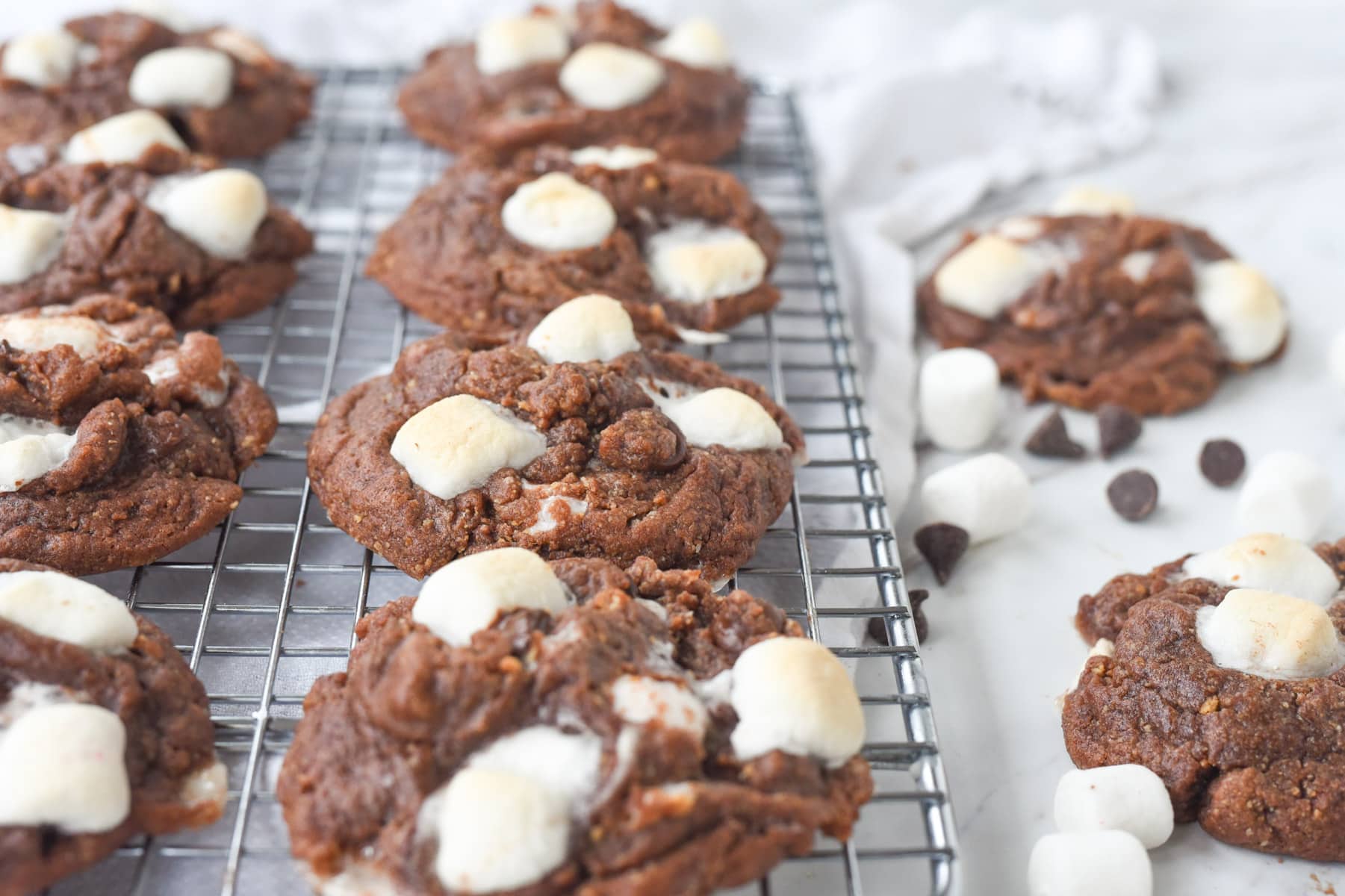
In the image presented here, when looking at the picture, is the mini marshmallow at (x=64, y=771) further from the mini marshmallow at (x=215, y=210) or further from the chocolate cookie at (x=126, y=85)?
the chocolate cookie at (x=126, y=85)

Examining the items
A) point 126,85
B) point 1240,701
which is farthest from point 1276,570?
point 126,85

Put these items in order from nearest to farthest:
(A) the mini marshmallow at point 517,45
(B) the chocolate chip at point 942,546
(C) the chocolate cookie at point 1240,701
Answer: (C) the chocolate cookie at point 1240,701 → (B) the chocolate chip at point 942,546 → (A) the mini marshmallow at point 517,45

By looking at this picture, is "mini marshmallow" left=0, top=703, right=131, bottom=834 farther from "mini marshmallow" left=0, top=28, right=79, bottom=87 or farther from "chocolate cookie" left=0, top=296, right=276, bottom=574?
"mini marshmallow" left=0, top=28, right=79, bottom=87

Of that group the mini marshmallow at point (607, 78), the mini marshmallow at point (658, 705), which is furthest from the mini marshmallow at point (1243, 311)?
the mini marshmallow at point (658, 705)

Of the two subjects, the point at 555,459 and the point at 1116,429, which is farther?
the point at 1116,429

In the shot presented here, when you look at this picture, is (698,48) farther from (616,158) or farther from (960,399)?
(960,399)

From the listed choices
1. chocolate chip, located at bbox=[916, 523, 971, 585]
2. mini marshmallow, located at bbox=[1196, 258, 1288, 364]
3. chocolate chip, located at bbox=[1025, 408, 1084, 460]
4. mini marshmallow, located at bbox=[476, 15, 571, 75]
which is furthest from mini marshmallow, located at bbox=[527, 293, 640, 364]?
mini marshmallow, located at bbox=[1196, 258, 1288, 364]

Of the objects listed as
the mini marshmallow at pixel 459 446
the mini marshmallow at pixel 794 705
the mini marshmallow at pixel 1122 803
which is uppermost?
the mini marshmallow at pixel 794 705
